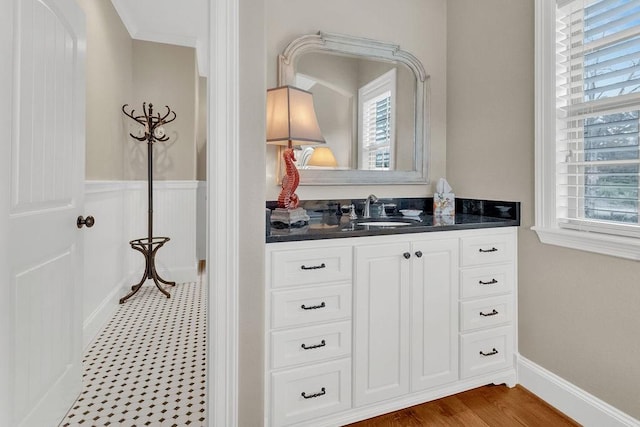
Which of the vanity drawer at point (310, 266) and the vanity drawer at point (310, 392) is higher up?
the vanity drawer at point (310, 266)

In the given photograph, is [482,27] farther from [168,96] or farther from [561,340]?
[168,96]

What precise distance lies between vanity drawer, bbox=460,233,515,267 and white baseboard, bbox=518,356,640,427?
0.59 meters

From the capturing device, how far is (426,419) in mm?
1700

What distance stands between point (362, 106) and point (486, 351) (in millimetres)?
1579

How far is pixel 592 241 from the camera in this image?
1620 mm

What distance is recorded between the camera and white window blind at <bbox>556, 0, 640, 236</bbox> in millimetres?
1490

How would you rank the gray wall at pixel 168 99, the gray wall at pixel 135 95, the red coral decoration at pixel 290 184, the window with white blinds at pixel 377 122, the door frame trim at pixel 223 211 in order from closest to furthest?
the door frame trim at pixel 223 211 → the red coral decoration at pixel 290 184 → the window with white blinds at pixel 377 122 → the gray wall at pixel 135 95 → the gray wall at pixel 168 99

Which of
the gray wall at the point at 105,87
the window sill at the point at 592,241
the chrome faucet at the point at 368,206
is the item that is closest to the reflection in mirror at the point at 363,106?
the chrome faucet at the point at 368,206

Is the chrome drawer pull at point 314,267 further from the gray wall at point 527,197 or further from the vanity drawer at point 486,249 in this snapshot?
the gray wall at point 527,197

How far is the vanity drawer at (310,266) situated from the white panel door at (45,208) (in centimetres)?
95

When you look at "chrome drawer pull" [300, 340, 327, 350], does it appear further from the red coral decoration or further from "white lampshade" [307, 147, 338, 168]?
"white lampshade" [307, 147, 338, 168]

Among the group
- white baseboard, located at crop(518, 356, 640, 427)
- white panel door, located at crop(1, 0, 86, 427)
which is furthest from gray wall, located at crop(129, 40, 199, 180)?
white baseboard, located at crop(518, 356, 640, 427)

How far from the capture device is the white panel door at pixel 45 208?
1.34 metres

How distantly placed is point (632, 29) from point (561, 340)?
141 cm
